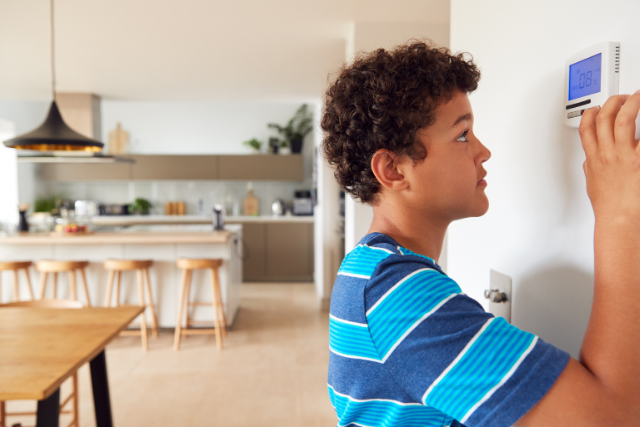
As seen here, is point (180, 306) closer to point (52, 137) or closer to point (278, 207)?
point (52, 137)

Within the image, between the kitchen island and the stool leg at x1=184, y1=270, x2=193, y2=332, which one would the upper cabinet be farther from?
the stool leg at x1=184, y1=270, x2=193, y2=332

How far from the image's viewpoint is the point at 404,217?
2.45 ft

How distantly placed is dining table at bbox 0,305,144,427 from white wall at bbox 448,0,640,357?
1.43 metres

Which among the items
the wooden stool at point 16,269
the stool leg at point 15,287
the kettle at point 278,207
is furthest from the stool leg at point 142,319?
the kettle at point 278,207

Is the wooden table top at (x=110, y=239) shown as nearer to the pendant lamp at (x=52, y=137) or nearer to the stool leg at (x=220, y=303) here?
the stool leg at (x=220, y=303)

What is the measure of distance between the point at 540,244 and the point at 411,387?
45 cm

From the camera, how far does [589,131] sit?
0.65 m

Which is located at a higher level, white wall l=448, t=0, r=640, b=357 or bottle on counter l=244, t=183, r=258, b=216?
white wall l=448, t=0, r=640, b=357

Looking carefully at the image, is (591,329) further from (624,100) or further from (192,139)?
(192,139)

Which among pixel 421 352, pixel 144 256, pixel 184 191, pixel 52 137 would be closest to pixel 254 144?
pixel 184 191

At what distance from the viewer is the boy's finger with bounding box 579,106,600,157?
0.64m

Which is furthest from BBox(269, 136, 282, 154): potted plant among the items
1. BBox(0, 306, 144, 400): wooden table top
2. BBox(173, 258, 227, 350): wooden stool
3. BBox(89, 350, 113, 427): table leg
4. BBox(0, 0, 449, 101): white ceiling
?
BBox(89, 350, 113, 427): table leg

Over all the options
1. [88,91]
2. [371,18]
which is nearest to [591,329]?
[371,18]

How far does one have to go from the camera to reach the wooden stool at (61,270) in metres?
4.00
